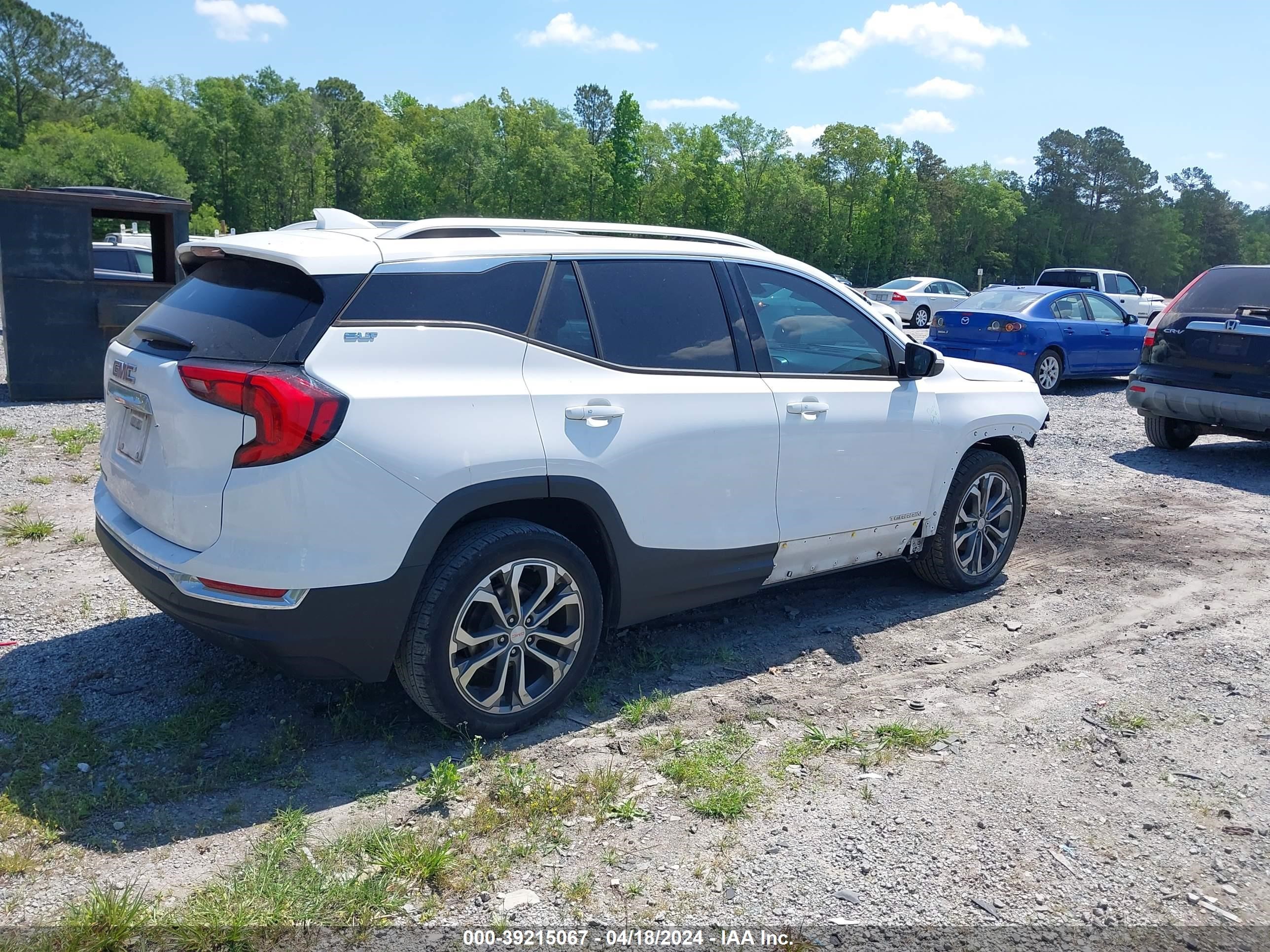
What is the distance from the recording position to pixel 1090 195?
→ 88.6m

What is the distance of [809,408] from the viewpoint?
15.0 ft

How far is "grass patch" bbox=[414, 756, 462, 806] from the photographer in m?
3.36

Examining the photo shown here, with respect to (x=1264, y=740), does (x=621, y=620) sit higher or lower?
higher

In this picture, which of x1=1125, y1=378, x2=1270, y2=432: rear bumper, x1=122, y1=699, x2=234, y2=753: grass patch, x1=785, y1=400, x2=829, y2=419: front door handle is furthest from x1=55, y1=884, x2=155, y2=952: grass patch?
x1=1125, y1=378, x2=1270, y2=432: rear bumper

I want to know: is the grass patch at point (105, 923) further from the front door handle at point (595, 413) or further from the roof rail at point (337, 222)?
the roof rail at point (337, 222)

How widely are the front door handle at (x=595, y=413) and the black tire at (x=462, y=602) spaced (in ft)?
1.47

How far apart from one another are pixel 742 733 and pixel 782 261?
7.50 feet

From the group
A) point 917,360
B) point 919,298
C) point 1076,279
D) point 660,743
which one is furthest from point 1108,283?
point 660,743

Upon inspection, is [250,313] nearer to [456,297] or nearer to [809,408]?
[456,297]

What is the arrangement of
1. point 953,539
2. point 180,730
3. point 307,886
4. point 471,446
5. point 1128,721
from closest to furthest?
1. point 307,886
2. point 471,446
3. point 180,730
4. point 1128,721
5. point 953,539

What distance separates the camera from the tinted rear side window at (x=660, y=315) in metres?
4.07

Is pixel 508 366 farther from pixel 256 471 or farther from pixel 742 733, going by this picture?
pixel 742 733

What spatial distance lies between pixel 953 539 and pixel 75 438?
751cm

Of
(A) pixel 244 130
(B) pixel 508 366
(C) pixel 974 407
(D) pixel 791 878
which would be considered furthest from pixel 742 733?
(A) pixel 244 130
